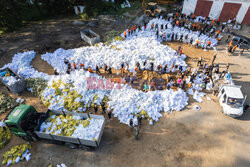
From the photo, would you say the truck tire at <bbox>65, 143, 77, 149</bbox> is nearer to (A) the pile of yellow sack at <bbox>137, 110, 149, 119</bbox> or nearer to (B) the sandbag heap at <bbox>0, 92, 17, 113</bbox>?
(A) the pile of yellow sack at <bbox>137, 110, 149, 119</bbox>

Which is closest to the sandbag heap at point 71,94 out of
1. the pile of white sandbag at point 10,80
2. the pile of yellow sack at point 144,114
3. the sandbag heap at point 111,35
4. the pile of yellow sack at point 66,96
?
the pile of yellow sack at point 66,96

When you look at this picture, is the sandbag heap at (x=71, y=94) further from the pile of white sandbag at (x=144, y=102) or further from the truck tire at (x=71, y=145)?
the truck tire at (x=71, y=145)

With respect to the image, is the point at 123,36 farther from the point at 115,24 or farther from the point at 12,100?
the point at 12,100

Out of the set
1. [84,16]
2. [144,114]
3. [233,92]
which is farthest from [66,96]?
[84,16]

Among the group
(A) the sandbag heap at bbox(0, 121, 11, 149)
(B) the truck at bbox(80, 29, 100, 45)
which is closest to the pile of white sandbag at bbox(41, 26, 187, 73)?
(B) the truck at bbox(80, 29, 100, 45)

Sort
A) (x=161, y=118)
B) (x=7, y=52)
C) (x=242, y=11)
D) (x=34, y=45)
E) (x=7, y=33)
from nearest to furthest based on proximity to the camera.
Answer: (x=161, y=118), (x=7, y=52), (x=34, y=45), (x=242, y=11), (x=7, y=33)

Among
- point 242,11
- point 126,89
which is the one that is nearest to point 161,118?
point 126,89
